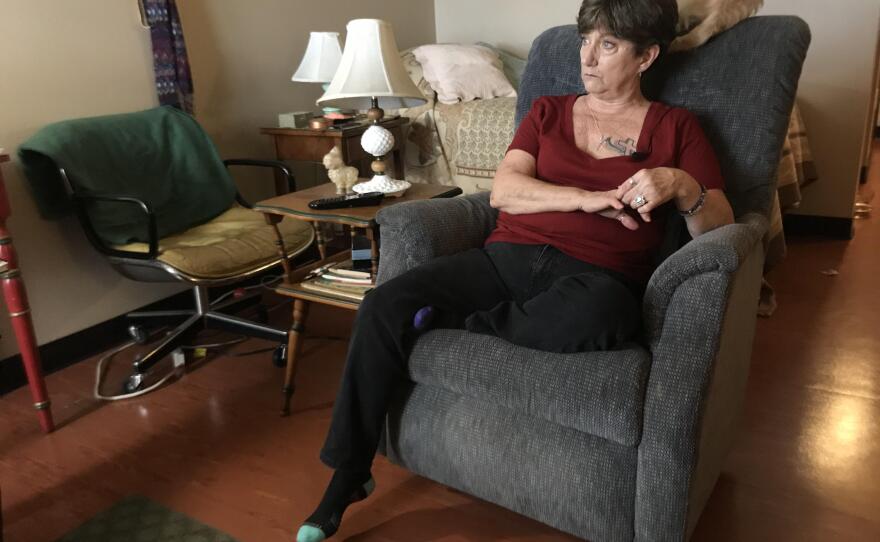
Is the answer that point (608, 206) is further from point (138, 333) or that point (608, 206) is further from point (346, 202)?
point (138, 333)

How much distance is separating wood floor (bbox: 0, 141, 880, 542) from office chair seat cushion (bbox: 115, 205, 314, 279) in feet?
1.25

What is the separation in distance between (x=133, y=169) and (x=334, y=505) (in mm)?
1483

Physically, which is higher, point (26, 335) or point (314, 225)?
point (314, 225)

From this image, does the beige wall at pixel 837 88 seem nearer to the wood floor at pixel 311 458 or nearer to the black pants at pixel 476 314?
the wood floor at pixel 311 458

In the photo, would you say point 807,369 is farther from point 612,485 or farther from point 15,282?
point 15,282

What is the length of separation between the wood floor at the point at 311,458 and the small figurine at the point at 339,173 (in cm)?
61

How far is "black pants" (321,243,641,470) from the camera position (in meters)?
1.33

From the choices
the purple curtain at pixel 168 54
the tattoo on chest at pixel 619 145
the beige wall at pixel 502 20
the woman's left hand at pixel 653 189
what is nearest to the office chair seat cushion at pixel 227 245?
the purple curtain at pixel 168 54

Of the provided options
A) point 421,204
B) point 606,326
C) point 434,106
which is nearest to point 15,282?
point 421,204

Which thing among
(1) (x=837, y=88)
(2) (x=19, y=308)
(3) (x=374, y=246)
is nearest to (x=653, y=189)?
(3) (x=374, y=246)

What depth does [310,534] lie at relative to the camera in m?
1.44

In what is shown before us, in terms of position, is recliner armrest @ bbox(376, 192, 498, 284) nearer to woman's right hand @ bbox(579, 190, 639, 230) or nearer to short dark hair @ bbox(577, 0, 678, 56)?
woman's right hand @ bbox(579, 190, 639, 230)

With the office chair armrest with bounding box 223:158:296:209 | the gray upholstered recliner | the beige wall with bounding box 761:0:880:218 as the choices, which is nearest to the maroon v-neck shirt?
the gray upholstered recliner

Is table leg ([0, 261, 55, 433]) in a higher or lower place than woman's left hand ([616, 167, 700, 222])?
lower
